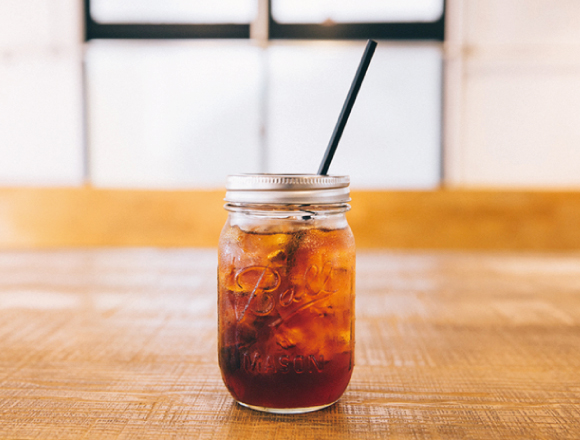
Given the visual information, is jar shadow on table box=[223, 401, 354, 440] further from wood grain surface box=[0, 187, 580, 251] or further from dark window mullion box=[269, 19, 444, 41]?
dark window mullion box=[269, 19, 444, 41]

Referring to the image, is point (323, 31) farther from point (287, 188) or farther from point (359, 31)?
point (287, 188)

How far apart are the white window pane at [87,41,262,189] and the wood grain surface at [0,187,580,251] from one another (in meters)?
0.88

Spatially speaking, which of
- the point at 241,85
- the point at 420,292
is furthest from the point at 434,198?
the point at 241,85

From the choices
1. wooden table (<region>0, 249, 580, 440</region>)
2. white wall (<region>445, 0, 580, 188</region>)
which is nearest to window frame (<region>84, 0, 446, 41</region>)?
white wall (<region>445, 0, 580, 188</region>)

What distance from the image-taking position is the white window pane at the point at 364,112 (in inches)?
113

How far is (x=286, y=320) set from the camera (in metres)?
0.45

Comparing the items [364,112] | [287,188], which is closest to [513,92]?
[364,112]

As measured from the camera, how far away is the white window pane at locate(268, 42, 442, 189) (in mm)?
2879

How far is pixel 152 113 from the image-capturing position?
302 cm

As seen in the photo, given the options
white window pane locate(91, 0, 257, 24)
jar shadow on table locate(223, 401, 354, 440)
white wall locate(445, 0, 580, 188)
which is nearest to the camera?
jar shadow on table locate(223, 401, 354, 440)

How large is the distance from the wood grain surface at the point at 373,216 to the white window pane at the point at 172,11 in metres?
1.28

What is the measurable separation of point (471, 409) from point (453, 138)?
2.54m

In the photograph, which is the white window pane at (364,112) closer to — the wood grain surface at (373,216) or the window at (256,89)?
the window at (256,89)

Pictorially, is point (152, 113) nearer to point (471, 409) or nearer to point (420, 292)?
point (420, 292)
